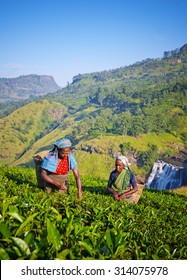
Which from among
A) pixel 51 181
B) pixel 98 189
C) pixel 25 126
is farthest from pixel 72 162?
pixel 25 126

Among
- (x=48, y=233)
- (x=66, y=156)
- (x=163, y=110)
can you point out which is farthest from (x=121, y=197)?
(x=163, y=110)

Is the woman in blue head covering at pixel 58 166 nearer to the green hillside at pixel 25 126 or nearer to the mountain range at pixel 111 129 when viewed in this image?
the mountain range at pixel 111 129

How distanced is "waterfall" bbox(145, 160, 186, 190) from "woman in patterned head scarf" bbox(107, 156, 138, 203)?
54101 mm

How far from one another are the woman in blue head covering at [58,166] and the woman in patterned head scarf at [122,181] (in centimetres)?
96

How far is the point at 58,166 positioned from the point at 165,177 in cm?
5899

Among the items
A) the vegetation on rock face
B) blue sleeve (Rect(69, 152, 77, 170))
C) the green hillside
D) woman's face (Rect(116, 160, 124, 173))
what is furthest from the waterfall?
the green hillside

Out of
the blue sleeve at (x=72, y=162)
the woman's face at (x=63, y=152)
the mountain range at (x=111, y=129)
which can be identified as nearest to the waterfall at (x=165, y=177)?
the mountain range at (x=111, y=129)

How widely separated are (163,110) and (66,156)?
381ft

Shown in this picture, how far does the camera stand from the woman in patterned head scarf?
19.2ft

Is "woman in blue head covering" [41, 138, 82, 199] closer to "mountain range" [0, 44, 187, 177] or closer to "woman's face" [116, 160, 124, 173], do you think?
"woman's face" [116, 160, 124, 173]

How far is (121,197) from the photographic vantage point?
5773mm

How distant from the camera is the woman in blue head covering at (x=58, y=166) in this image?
500 centimetres

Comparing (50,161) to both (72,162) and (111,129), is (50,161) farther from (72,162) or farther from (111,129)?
(111,129)
